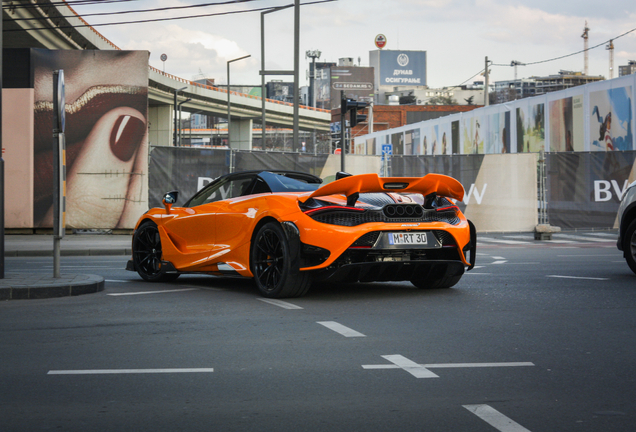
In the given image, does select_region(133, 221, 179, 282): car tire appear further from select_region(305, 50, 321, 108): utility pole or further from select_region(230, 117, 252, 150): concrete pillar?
select_region(305, 50, 321, 108): utility pole

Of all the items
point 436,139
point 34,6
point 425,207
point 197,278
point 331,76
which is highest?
point 331,76

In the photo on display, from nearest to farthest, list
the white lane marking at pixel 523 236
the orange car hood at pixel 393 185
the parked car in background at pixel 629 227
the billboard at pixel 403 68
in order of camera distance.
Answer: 1. the orange car hood at pixel 393 185
2. the parked car in background at pixel 629 227
3. the white lane marking at pixel 523 236
4. the billboard at pixel 403 68

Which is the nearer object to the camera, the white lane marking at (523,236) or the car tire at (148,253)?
the car tire at (148,253)

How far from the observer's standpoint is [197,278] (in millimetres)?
10336

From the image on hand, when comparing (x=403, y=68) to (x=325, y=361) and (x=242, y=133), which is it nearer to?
(x=242, y=133)

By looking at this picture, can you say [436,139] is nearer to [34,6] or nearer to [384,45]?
[34,6]

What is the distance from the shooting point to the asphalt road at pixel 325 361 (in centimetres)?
374

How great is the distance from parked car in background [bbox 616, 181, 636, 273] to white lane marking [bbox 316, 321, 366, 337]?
4981 millimetres

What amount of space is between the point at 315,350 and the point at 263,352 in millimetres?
351

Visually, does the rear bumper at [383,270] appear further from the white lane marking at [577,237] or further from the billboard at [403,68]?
the billboard at [403,68]

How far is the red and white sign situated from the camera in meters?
131

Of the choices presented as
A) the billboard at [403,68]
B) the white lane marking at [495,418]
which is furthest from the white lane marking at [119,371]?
the billboard at [403,68]

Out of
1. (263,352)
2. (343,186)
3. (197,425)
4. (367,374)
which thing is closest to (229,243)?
(343,186)

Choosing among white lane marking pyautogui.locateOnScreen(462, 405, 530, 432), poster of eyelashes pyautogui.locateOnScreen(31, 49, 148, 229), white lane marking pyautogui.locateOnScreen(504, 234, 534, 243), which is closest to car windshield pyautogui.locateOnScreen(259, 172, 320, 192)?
white lane marking pyautogui.locateOnScreen(462, 405, 530, 432)
